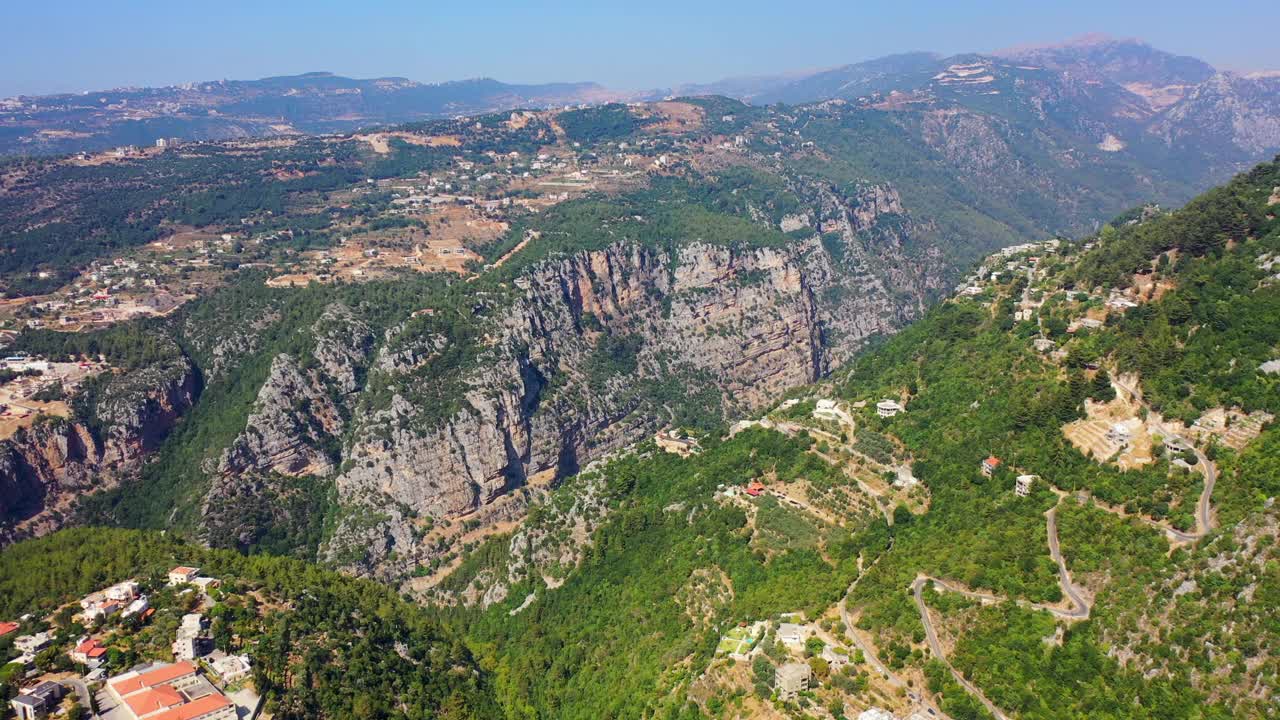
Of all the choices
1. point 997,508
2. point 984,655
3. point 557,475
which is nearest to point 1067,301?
point 997,508

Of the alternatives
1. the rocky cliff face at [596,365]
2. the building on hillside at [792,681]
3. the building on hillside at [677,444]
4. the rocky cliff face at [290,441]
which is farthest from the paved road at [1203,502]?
the rocky cliff face at [290,441]

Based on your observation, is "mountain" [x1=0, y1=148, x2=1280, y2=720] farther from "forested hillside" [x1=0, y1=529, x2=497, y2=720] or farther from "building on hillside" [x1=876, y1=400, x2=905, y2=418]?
"building on hillside" [x1=876, y1=400, x2=905, y2=418]

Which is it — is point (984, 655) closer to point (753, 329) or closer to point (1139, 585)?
point (1139, 585)

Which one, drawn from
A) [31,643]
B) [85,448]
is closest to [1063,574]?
[31,643]

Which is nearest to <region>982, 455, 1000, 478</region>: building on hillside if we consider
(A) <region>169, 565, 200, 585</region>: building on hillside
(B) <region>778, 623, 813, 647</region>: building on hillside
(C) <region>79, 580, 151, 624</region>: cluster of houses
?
(B) <region>778, 623, 813, 647</region>: building on hillside

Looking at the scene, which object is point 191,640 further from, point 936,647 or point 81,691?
point 936,647

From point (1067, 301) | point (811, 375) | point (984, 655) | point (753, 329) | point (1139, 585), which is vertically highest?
point (1067, 301)

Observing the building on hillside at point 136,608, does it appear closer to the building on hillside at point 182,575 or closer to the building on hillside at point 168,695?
the building on hillside at point 182,575
